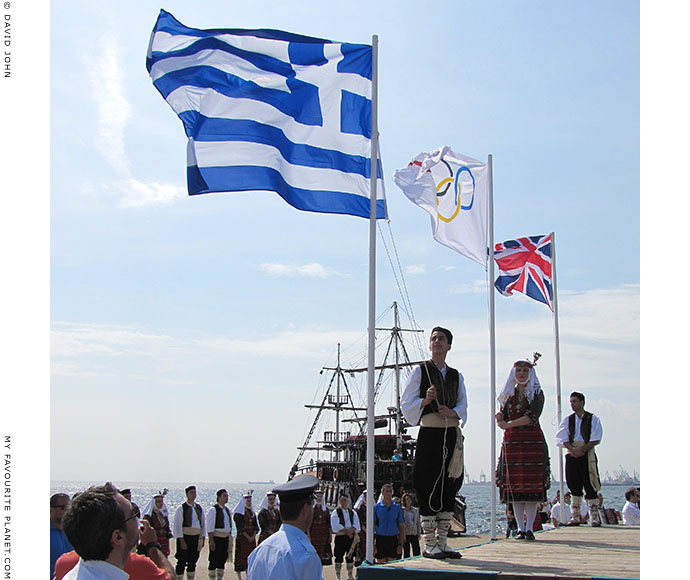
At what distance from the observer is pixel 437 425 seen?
267 inches

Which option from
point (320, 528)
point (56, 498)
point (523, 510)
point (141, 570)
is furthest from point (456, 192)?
point (320, 528)

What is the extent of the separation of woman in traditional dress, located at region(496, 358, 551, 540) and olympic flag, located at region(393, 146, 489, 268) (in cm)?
299

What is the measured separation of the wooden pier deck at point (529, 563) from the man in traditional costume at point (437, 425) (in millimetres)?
575

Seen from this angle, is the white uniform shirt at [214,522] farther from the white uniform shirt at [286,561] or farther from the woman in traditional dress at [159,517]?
the white uniform shirt at [286,561]

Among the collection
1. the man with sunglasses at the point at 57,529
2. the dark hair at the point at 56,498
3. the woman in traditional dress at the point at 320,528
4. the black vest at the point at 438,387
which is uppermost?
the black vest at the point at 438,387

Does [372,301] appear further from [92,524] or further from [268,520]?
[268,520]

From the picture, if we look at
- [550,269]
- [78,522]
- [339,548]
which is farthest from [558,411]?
[78,522]

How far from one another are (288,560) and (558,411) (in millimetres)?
12642

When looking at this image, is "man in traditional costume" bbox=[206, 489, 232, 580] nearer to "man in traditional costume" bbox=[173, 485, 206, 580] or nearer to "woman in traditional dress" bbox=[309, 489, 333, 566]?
"man in traditional costume" bbox=[173, 485, 206, 580]

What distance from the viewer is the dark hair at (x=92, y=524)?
11.4ft

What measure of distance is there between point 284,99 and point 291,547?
6.21 metres

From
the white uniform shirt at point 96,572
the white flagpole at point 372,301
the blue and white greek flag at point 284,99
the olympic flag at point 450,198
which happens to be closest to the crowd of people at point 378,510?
the white uniform shirt at point 96,572

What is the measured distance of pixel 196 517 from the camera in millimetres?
16266

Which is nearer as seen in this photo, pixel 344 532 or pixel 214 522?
pixel 214 522
